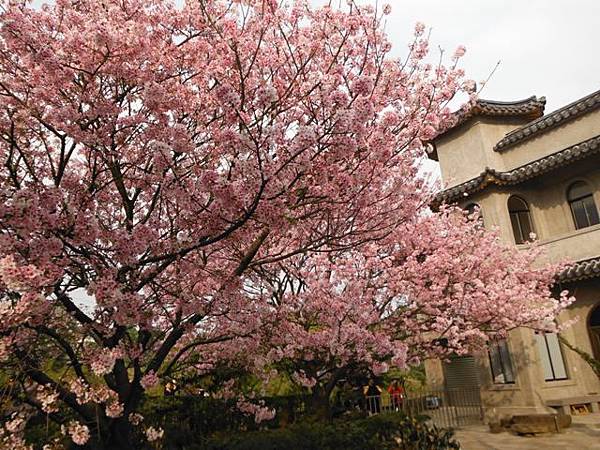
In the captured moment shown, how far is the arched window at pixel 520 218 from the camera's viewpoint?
1614 cm

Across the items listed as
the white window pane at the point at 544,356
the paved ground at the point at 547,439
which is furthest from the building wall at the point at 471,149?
the paved ground at the point at 547,439

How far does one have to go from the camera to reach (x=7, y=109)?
479cm

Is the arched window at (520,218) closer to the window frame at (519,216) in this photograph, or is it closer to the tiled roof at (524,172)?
the window frame at (519,216)

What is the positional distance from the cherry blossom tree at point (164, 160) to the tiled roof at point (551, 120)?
11313mm

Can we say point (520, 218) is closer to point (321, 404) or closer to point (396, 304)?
point (396, 304)

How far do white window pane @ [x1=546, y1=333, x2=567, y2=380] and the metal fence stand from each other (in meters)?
2.69

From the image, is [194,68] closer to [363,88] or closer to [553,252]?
[363,88]

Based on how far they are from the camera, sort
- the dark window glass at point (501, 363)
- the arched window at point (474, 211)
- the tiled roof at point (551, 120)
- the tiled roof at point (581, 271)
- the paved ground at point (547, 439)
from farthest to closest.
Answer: the arched window at point (474, 211) → the dark window glass at point (501, 363) → the tiled roof at point (551, 120) → the tiled roof at point (581, 271) → the paved ground at point (547, 439)

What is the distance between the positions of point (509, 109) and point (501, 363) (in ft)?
31.9

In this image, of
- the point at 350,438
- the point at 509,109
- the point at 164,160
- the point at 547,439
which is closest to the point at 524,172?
the point at 509,109

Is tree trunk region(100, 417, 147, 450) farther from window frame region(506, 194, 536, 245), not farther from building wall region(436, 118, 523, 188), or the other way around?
window frame region(506, 194, 536, 245)

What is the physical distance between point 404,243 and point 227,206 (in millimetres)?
7385

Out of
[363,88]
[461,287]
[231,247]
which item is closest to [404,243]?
[461,287]

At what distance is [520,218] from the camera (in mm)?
16391
